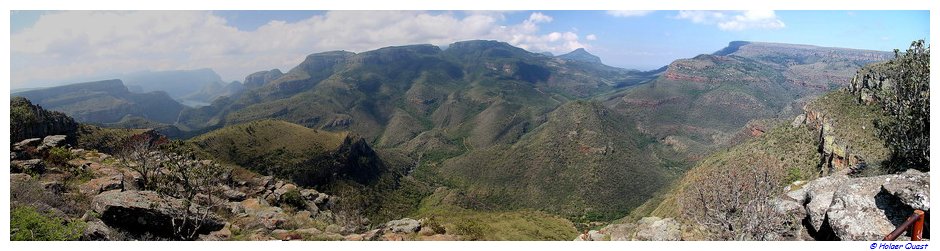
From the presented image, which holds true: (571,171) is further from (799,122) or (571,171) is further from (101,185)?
(101,185)

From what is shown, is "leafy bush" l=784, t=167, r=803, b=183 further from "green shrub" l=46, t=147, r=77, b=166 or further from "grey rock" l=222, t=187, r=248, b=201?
"green shrub" l=46, t=147, r=77, b=166

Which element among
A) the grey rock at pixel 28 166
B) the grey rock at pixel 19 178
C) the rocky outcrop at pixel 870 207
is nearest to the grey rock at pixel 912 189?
the rocky outcrop at pixel 870 207

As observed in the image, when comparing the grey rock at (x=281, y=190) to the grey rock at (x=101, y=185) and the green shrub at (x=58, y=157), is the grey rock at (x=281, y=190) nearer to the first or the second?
the grey rock at (x=101, y=185)

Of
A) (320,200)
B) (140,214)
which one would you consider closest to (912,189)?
(140,214)

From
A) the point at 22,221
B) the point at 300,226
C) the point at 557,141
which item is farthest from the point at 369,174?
the point at 22,221

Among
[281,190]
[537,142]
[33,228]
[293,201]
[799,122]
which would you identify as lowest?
[537,142]

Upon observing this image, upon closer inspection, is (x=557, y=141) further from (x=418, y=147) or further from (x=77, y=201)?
(x=77, y=201)
